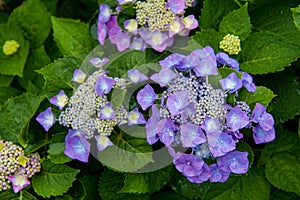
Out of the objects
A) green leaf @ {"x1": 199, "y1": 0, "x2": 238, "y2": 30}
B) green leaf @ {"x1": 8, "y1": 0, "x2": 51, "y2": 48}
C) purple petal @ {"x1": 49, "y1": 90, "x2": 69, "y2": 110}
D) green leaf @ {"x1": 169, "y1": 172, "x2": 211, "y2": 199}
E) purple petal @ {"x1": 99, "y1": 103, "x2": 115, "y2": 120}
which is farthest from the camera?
green leaf @ {"x1": 8, "y1": 0, "x2": 51, "y2": 48}

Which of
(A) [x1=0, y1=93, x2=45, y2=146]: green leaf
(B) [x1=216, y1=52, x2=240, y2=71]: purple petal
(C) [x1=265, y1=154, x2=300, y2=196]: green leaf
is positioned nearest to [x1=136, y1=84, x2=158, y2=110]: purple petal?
(B) [x1=216, y1=52, x2=240, y2=71]: purple petal

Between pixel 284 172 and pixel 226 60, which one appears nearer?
pixel 226 60

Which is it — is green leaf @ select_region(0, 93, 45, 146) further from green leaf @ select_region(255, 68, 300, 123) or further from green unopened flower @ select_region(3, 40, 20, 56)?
green leaf @ select_region(255, 68, 300, 123)

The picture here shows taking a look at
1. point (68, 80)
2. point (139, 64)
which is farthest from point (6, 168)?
point (139, 64)

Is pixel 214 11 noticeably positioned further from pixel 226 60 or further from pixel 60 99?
pixel 60 99

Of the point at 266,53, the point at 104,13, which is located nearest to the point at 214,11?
the point at 266,53

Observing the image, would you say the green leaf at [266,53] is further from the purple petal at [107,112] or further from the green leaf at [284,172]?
the purple petal at [107,112]

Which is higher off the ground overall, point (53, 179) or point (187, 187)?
point (53, 179)
